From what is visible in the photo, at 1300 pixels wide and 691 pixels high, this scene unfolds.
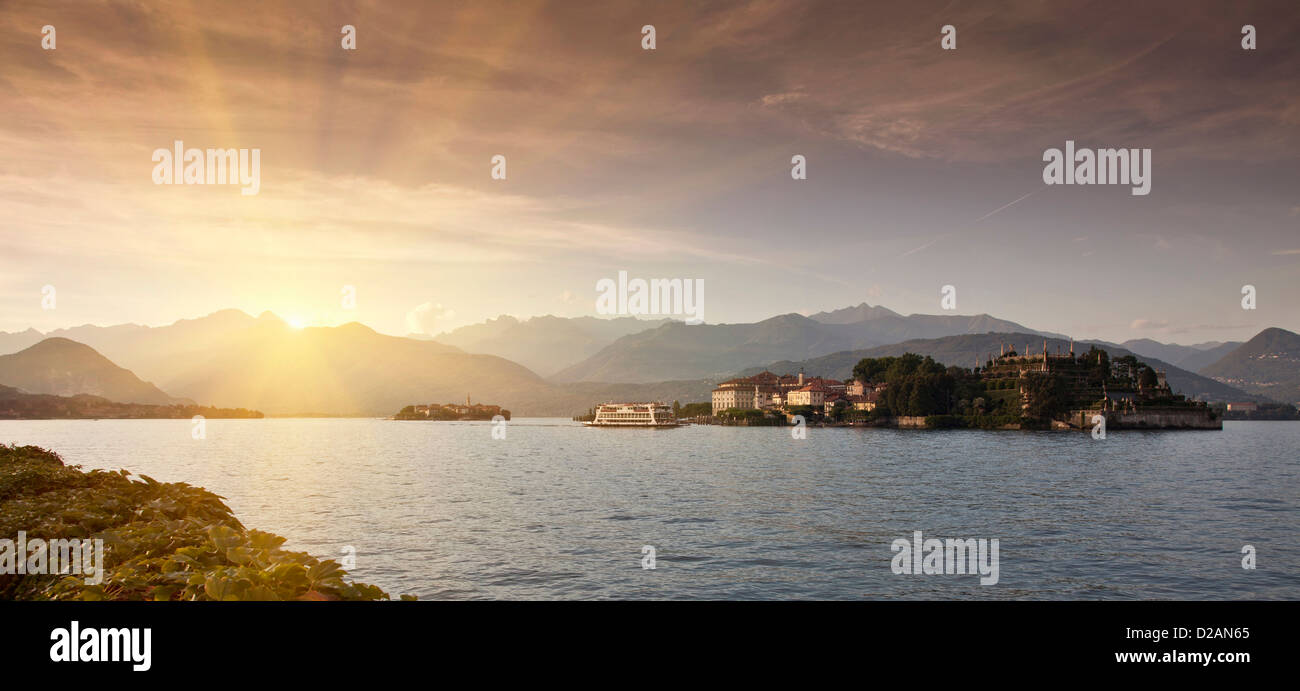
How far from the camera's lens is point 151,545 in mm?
8852

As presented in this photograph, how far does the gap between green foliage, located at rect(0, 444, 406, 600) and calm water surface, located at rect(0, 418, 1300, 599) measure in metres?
9.79

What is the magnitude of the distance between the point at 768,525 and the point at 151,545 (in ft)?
101

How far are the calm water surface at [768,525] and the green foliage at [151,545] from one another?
32.1 feet
